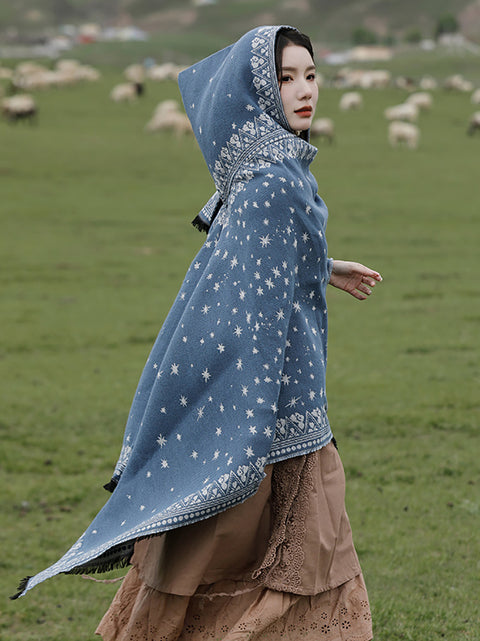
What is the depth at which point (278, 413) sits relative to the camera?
120 inches

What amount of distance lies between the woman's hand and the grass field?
149 cm

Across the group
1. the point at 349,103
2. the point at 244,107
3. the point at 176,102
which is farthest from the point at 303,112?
the point at 176,102

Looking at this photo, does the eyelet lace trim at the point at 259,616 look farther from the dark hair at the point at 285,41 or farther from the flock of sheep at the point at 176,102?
the flock of sheep at the point at 176,102

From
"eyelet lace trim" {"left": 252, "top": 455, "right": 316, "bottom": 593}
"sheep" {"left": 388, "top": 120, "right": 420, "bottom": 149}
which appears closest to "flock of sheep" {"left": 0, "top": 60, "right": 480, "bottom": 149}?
"sheep" {"left": 388, "top": 120, "right": 420, "bottom": 149}

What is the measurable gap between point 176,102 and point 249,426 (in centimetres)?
3398

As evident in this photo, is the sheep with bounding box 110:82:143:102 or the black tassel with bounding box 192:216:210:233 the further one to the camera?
the sheep with bounding box 110:82:143:102

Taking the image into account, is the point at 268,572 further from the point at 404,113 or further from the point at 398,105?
the point at 398,105

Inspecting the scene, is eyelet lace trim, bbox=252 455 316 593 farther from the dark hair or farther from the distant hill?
the distant hill

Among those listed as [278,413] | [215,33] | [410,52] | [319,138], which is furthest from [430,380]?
[215,33]

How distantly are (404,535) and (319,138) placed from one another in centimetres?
2351

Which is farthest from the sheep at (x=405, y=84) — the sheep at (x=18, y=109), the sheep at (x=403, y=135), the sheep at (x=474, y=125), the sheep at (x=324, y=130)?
the sheep at (x=18, y=109)

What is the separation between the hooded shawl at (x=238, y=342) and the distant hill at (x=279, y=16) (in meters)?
103

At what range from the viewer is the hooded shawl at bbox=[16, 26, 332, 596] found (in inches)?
115

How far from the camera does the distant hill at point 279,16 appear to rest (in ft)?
361
